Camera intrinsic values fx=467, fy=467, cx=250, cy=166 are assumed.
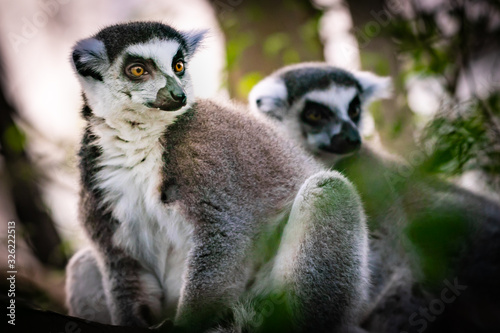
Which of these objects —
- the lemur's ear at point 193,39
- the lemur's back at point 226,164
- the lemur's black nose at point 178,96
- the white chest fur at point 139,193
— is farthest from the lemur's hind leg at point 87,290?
the lemur's ear at point 193,39

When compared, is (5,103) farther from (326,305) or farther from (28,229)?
(326,305)

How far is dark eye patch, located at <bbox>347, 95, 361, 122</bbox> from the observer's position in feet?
19.4

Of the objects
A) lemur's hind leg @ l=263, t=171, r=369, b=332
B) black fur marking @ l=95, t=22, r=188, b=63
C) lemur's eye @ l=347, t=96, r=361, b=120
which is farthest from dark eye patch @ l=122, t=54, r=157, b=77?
lemur's eye @ l=347, t=96, r=361, b=120

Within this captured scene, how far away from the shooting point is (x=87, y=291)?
4.45m

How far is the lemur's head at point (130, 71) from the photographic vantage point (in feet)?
11.5

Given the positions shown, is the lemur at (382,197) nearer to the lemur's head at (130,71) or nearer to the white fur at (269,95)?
the white fur at (269,95)

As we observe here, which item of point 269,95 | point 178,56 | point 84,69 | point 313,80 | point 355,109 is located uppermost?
point 313,80

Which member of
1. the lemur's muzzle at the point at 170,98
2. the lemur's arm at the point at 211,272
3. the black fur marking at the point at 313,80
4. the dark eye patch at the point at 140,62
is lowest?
the lemur's arm at the point at 211,272

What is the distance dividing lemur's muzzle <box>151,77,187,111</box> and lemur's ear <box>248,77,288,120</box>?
239 cm

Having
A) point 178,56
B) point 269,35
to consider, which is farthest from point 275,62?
point 178,56

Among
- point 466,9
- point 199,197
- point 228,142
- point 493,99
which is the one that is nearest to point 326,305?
point 199,197

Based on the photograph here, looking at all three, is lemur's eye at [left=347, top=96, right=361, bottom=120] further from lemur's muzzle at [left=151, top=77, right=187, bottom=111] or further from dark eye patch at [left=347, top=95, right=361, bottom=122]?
lemur's muzzle at [left=151, top=77, right=187, bottom=111]

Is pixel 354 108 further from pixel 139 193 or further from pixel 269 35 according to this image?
pixel 139 193

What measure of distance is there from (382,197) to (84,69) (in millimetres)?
3344
